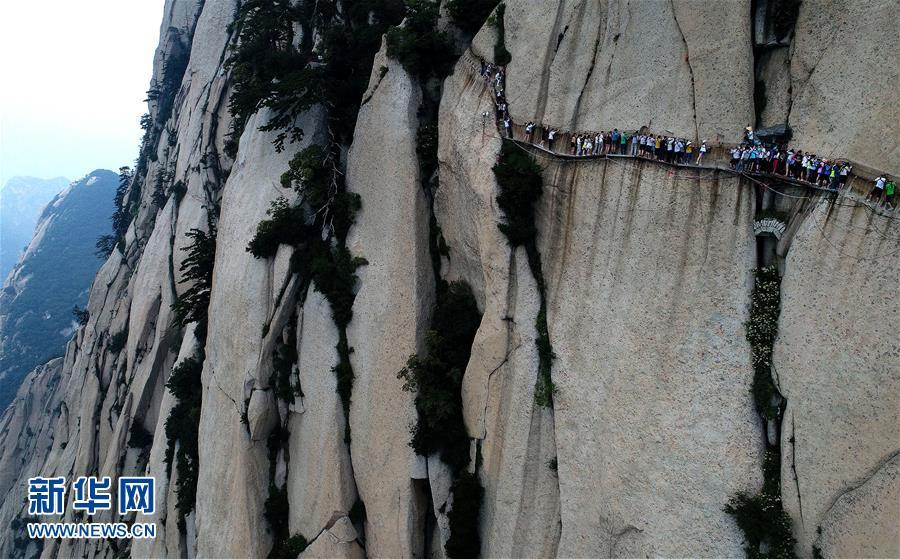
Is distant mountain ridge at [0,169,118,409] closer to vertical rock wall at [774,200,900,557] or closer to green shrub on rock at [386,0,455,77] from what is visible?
green shrub on rock at [386,0,455,77]

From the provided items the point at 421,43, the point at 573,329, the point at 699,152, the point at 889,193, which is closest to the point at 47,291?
the point at 421,43

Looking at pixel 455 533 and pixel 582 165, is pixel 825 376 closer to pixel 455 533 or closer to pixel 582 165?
pixel 582 165

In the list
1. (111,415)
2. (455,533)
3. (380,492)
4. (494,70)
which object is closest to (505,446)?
(455,533)

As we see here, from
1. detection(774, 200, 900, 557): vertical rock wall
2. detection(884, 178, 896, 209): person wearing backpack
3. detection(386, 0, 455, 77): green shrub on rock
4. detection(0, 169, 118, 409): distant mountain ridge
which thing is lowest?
detection(774, 200, 900, 557): vertical rock wall

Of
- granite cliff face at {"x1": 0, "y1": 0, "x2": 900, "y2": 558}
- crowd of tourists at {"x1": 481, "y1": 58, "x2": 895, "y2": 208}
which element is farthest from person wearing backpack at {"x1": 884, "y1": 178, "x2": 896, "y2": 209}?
granite cliff face at {"x1": 0, "y1": 0, "x2": 900, "y2": 558}

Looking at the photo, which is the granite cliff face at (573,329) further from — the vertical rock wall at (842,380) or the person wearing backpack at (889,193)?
the person wearing backpack at (889,193)

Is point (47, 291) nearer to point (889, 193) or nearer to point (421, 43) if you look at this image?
point (421, 43)

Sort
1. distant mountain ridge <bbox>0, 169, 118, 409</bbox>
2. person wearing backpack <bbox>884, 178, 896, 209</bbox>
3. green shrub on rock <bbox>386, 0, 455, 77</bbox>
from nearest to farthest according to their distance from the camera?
person wearing backpack <bbox>884, 178, 896, 209</bbox> < green shrub on rock <bbox>386, 0, 455, 77</bbox> < distant mountain ridge <bbox>0, 169, 118, 409</bbox>
